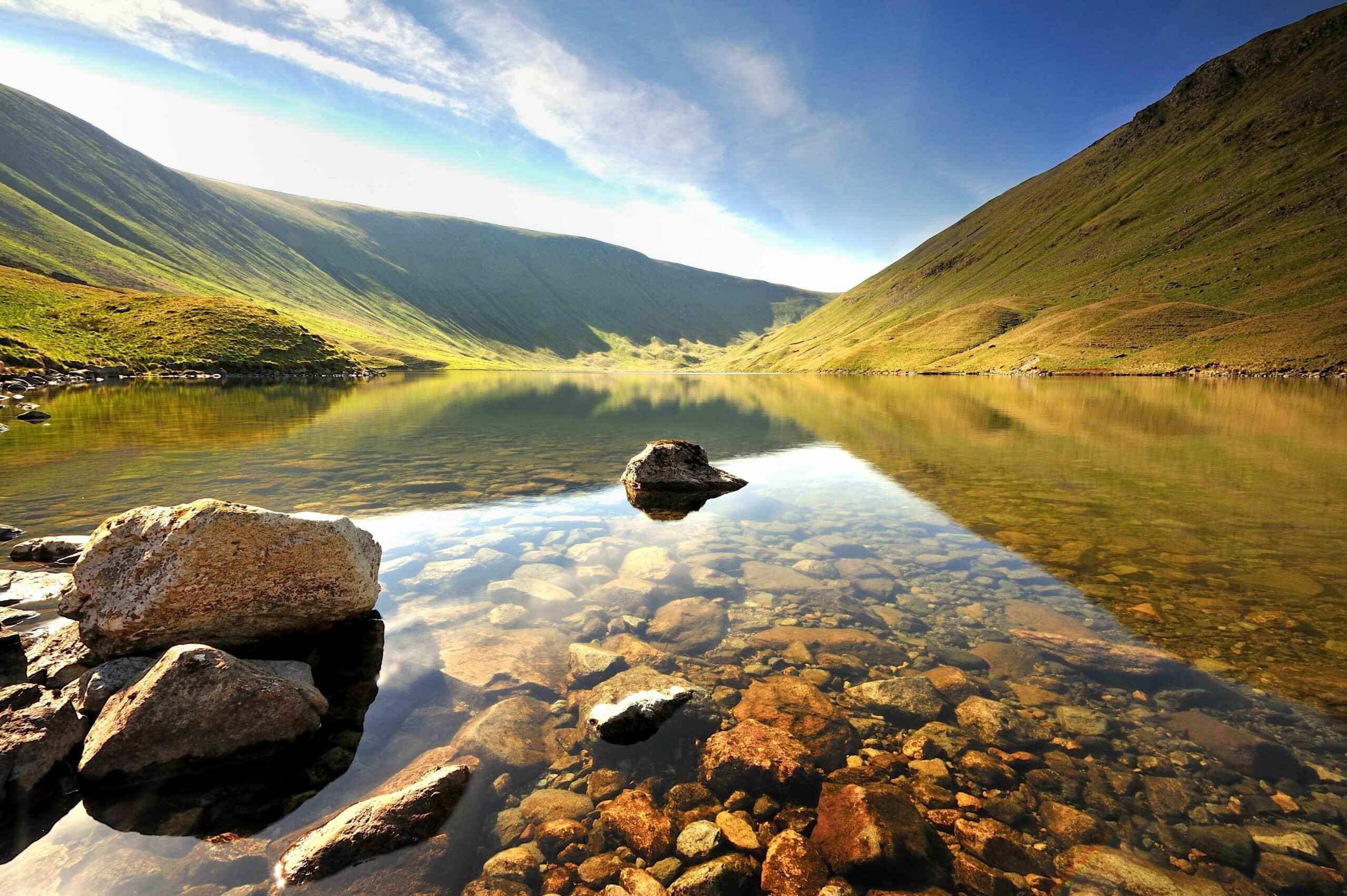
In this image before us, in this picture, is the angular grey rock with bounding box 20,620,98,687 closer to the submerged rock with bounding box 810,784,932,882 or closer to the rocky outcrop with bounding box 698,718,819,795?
the rocky outcrop with bounding box 698,718,819,795

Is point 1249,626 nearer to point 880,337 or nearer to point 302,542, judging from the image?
point 302,542

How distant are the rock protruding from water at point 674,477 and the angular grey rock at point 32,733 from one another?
15.5 m

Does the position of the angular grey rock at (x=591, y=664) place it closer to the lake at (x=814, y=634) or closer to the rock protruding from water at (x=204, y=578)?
the lake at (x=814, y=634)

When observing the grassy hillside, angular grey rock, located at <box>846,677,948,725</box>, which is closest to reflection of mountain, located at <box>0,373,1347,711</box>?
angular grey rock, located at <box>846,677,948,725</box>

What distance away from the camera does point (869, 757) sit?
279 inches

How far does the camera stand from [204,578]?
855cm

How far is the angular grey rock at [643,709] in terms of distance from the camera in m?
7.49

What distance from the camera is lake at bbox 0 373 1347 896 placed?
19.6 feet

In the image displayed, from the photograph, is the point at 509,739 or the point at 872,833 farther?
the point at 509,739

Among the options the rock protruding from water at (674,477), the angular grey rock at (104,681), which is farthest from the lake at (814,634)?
the angular grey rock at (104,681)

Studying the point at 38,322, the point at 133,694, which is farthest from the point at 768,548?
the point at 38,322

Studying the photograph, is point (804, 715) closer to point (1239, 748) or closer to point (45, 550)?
point (1239, 748)

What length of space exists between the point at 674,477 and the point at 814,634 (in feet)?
41.1

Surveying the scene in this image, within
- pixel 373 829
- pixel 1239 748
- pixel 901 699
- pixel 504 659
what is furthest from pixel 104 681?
pixel 1239 748
